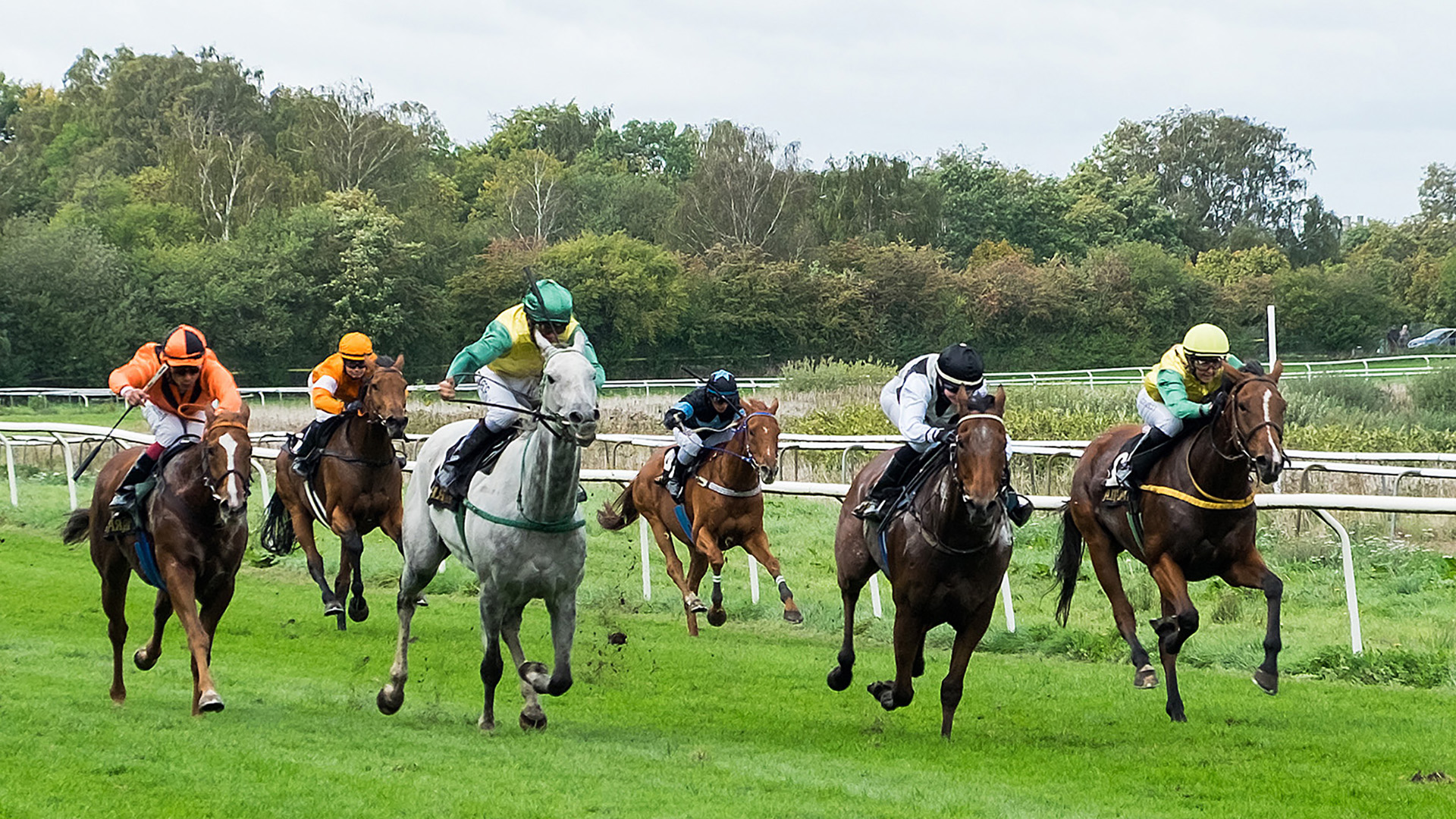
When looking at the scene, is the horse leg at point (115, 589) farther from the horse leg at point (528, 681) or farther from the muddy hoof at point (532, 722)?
the muddy hoof at point (532, 722)

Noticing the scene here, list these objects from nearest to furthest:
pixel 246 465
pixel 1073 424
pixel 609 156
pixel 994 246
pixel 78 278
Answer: pixel 246 465, pixel 1073 424, pixel 78 278, pixel 994 246, pixel 609 156

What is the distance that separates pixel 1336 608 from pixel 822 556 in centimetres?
457

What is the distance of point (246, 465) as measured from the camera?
22.2ft

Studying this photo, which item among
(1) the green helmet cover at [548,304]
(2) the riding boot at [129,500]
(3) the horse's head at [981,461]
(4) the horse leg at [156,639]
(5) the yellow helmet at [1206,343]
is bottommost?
(4) the horse leg at [156,639]

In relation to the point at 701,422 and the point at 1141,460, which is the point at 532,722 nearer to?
the point at 1141,460

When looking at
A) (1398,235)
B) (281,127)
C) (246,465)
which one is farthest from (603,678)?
(1398,235)

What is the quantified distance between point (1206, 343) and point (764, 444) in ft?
11.0

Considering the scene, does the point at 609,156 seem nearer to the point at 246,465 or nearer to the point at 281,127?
the point at 281,127

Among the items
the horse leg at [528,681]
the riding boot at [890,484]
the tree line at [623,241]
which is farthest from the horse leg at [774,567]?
the tree line at [623,241]

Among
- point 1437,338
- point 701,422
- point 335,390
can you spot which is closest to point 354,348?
point 335,390

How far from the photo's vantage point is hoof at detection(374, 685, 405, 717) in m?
6.87

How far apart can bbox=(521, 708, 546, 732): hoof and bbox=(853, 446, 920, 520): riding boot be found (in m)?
1.70

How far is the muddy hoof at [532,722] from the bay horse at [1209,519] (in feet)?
9.05

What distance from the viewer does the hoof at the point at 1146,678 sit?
24.7 ft
